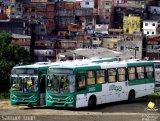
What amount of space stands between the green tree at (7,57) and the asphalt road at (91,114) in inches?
399

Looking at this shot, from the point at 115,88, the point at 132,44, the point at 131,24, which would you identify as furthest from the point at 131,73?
the point at 131,24

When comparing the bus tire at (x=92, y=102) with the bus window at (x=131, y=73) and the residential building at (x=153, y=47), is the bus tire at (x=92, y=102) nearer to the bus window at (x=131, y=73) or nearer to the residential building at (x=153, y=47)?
the bus window at (x=131, y=73)

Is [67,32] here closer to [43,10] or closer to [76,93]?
[43,10]

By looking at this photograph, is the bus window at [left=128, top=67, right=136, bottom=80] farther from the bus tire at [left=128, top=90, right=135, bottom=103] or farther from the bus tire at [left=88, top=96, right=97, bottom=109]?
the bus tire at [left=88, top=96, right=97, bottom=109]

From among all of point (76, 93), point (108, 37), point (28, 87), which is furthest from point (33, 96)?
point (108, 37)

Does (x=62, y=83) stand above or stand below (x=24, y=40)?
above

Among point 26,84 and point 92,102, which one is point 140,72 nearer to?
point 92,102

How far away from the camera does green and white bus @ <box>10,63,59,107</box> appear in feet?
71.8

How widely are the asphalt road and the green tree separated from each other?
399 inches

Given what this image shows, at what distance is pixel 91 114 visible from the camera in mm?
19672

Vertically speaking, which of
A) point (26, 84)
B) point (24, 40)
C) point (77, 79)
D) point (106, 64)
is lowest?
point (24, 40)

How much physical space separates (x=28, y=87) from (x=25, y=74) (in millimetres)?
555

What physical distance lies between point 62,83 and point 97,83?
2.09 meters

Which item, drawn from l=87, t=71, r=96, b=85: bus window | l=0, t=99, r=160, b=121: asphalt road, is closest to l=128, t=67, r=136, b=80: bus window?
l=0, t=99, r=160, b=121: asphalt road
